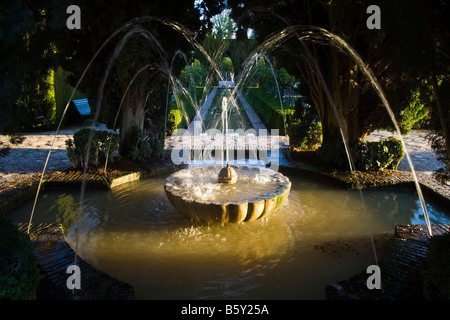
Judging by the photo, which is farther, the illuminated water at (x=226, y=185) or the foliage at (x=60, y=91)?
the foliage at (x=60, y=91)

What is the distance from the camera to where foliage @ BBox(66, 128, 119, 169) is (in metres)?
7.95

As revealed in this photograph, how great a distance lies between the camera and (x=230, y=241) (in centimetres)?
485

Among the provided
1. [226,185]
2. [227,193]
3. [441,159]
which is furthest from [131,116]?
[441,159]

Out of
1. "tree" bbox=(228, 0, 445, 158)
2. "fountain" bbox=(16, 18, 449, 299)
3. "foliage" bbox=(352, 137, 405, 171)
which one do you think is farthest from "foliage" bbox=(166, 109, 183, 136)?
"foliage" bbox=(352, 137, 405, 171)

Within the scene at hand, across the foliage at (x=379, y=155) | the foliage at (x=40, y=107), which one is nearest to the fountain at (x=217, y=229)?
the foliage at (x=379, y=155)

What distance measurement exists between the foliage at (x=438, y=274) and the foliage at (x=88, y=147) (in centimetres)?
675

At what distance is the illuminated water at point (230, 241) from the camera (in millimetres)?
3859

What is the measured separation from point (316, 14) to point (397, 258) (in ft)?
21.7

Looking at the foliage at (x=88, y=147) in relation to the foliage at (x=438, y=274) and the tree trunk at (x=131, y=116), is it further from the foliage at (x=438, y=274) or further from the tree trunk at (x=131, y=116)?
the foliage at (x=438, y=274)

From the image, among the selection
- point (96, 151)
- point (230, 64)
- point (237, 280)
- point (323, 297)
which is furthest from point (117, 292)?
point (230, 64)

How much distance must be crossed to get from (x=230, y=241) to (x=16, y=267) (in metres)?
2.61

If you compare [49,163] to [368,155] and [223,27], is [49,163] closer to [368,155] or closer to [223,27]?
[368,155]

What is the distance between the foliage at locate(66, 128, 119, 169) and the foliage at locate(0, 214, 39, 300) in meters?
4.73
